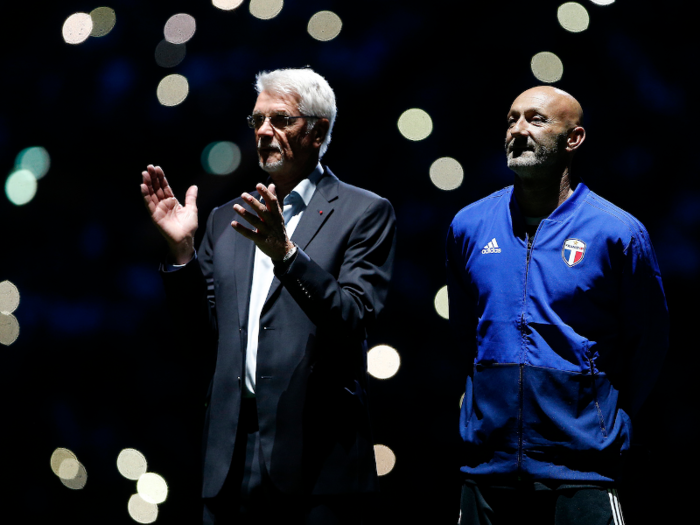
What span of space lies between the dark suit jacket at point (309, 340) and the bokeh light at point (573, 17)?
1126 millimetres

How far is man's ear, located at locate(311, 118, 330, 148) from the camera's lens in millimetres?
2010

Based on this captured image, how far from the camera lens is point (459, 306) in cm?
195

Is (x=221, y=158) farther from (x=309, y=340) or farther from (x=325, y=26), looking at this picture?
(x=309, y=340)

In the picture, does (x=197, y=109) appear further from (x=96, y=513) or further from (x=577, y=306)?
(x=577, y=306)

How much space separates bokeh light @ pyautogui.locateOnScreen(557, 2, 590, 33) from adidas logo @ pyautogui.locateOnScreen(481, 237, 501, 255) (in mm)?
1146

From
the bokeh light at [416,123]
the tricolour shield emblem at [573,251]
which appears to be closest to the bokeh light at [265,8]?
the bokeh light at [416,123]

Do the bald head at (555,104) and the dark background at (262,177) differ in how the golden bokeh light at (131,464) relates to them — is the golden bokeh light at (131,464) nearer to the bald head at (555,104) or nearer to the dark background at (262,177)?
the dark background at (262,177)

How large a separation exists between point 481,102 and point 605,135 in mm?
418

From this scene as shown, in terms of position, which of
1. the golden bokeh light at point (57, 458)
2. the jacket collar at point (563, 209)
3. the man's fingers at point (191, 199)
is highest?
the jacket collar at point (563, 209)

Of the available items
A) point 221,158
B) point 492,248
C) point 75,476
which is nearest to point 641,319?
point 492,248

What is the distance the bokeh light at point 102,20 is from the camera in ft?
9.33

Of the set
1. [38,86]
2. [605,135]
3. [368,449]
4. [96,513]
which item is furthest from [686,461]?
[38,86]

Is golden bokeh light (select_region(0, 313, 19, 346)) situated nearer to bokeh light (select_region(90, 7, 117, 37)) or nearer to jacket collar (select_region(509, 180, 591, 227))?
bokeh light (select_region(90, 7, 117, 37))

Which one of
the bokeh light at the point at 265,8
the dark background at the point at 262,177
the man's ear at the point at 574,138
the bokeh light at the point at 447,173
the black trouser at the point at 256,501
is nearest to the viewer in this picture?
the black trouser at the point at 256,501
